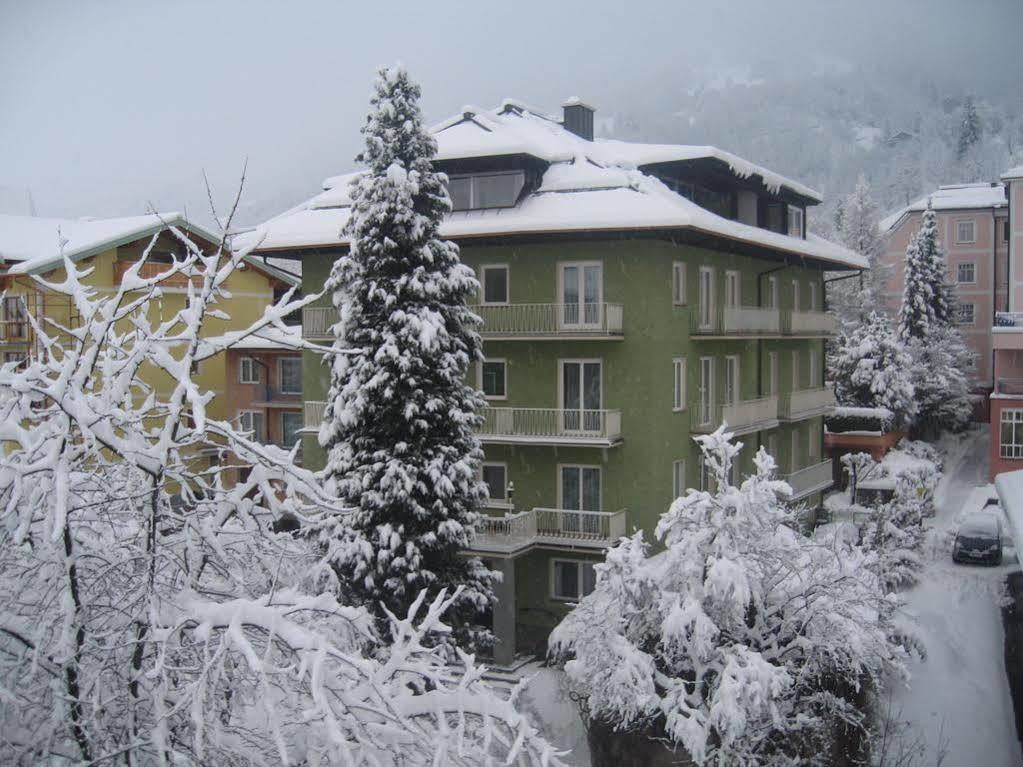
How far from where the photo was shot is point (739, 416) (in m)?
28.5

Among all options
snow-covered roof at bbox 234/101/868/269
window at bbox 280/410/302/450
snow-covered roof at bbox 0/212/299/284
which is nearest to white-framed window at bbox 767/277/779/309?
snow-covered roof at bbox 234/101/868/269

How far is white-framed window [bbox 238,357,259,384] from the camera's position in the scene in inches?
1496

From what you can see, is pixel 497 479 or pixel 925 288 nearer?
pixel 497 479

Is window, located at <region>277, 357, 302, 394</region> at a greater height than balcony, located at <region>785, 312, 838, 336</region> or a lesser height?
lesser

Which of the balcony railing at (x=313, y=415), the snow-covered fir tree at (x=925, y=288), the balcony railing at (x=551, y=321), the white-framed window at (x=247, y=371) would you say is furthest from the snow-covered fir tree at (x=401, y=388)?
the snow-covered fir tree at (x=925, y=288)

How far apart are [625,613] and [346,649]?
1244 centimetres

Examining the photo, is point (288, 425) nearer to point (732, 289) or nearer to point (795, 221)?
point (732, 289)

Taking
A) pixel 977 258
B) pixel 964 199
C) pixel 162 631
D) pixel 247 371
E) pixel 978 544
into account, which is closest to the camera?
pixel 162 631

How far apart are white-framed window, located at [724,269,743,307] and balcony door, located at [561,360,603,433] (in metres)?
5.59

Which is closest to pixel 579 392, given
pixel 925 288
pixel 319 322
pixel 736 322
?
pixel 736 322

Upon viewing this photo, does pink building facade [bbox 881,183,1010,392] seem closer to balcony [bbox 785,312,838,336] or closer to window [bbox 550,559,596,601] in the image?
balcony [bbox 785,312,838,336]

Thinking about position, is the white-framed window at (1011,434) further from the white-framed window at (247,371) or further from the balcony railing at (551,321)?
Answer: the white-framed window at (247,371)

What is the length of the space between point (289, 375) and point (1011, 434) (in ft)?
90.5

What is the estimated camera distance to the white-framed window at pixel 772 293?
32.9 m
